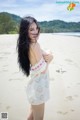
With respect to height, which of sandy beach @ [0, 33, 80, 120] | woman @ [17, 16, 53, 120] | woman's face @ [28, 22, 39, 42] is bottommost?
sandy beach @ [0, 33, 80, 120]

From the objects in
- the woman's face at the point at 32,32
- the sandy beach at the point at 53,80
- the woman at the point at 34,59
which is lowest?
the sandy beach at the point at 53,80

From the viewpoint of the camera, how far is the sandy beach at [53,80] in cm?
182

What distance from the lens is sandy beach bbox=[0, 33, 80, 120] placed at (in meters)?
1.82

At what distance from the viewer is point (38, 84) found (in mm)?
1479

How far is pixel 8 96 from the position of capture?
1.89 meters

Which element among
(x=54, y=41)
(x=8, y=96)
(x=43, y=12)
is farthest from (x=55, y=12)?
(x=8, y=96)

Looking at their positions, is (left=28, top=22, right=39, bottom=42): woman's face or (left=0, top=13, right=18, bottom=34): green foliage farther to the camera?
(left=0, top=13, right=18, bottom=34): green foliage

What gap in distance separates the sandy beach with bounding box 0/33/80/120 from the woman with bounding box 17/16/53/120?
1.04 ft

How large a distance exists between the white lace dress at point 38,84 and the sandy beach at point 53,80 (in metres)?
0.32

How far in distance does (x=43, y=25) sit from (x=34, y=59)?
0.50 m

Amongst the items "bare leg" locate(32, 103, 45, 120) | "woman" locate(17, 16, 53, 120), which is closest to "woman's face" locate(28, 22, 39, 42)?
"woman" locate(17, 16, 53, 120)

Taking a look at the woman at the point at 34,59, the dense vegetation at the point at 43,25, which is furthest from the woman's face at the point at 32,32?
the dense vegetation at the point at 43,25

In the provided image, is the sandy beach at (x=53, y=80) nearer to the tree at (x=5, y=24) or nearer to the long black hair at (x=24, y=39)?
the tree at (x=5, y=24)

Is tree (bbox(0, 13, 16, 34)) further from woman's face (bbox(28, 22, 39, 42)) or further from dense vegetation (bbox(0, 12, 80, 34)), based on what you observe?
woman's face (bbox(28, 22, 39, 42))
